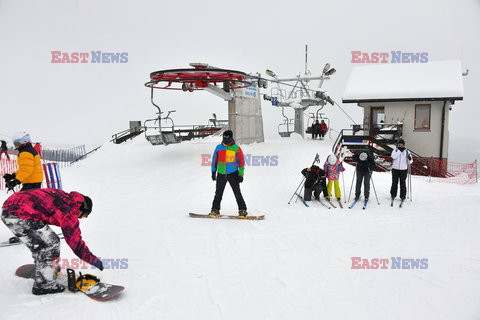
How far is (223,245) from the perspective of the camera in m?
6.06

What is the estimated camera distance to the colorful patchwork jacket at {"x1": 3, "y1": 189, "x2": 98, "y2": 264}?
378 centimetres

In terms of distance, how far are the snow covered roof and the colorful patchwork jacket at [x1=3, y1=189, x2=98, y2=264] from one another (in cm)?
1711

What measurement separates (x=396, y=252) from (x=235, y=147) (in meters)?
3.79

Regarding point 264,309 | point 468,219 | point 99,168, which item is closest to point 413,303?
point 264,309

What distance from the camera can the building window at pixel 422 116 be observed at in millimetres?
18328

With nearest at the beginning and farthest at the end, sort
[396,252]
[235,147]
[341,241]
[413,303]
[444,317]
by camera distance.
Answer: [444,317], [413,303], [396,252], [341,241], [235,147]

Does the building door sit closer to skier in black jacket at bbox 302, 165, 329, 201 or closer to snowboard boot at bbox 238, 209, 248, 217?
skier in black jacket at bbox 302, 165, 329, 201

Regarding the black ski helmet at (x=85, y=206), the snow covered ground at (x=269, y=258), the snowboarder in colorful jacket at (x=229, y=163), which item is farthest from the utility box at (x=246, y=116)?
the black ski helmet at (x=85, y=206)

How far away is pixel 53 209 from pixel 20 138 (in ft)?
7.90

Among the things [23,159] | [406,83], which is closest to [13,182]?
[23,159]

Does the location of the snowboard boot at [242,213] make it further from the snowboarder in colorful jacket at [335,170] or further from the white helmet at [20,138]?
the white helmet at [20,138]

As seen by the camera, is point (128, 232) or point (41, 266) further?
point (128, 232)

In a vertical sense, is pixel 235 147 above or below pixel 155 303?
above

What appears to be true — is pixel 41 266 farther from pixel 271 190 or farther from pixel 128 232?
pixel 271 190
